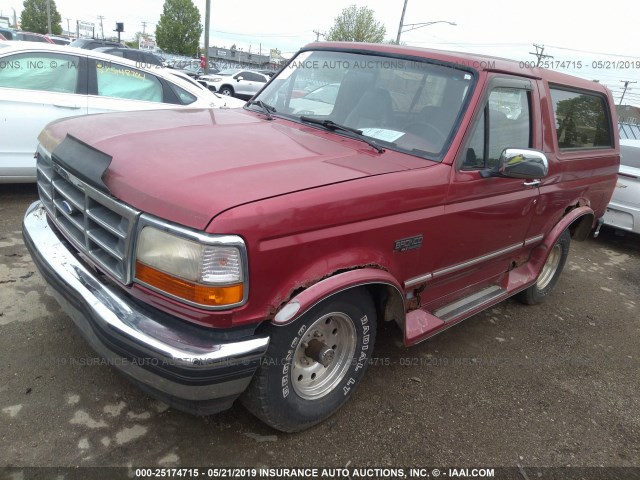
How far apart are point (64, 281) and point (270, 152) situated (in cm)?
121

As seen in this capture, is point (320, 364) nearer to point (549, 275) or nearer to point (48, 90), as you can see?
point (549, 275)

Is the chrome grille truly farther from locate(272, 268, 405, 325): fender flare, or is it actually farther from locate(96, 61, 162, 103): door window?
locate(96, 61, 162, 103): door window

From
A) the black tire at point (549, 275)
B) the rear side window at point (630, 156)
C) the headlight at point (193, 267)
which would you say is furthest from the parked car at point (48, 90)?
the rear side window at point (630, 156)

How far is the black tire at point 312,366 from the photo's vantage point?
7.39ft

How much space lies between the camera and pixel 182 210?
6.35 feet

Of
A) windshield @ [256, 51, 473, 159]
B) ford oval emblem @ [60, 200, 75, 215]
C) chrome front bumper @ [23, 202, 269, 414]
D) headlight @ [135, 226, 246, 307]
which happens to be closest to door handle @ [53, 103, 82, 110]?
windshield @ [256, 51, 473, 159]

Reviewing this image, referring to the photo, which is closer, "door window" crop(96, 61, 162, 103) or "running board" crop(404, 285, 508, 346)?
A: "running board" crop(404, 285, 508, 346)

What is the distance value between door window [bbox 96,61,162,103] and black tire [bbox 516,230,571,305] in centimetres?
489

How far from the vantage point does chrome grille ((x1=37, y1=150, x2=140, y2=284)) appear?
2121 mm

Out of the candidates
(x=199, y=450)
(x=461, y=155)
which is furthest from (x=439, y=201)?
(x=199, y=450)

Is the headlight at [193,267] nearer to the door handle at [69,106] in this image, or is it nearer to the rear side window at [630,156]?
the door handle at [69,106]

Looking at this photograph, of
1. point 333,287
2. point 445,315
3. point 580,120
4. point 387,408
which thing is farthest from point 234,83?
point 333,287

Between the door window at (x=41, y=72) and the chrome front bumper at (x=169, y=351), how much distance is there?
4.03 metres

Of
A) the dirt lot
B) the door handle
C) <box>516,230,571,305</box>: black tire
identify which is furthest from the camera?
the door handle
